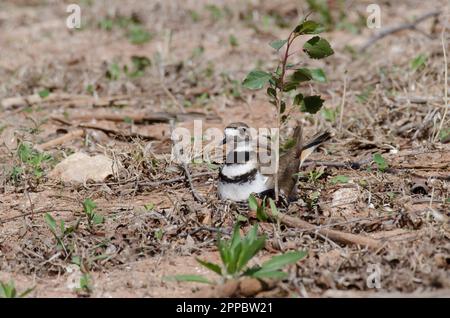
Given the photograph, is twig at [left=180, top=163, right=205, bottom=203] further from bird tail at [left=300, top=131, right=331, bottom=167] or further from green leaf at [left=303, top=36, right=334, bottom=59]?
green leaf at [left=303, top=36, right=334, bottom=59]

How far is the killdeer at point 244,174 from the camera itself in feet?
16.0

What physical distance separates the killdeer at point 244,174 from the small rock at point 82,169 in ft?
3.72

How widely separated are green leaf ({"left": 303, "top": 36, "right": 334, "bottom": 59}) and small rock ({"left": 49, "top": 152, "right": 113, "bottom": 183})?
1.86 m

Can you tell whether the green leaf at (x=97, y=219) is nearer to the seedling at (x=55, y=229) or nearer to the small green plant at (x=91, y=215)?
the small green plant at (x=91, y=215)

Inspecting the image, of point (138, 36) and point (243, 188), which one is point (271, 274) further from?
point (138, 36)

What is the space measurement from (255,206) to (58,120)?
327 cm

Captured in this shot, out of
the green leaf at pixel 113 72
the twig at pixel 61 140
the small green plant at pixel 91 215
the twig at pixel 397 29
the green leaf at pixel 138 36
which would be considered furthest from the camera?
the green leaf at pixel 138 36

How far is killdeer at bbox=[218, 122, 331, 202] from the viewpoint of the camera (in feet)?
16.0

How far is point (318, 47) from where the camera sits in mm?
4605

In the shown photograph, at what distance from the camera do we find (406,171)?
5.44 metres

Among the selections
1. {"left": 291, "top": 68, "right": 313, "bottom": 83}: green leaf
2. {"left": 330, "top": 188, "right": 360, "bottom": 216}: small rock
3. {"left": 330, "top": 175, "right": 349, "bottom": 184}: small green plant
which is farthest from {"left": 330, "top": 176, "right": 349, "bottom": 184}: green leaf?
{"left": 291, "top": 68, "right": 313, "bottom": 83}: green leaf

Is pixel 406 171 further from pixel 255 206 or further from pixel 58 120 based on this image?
pixel 58 120

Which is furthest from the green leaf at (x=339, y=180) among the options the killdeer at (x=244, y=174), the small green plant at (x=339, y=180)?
the killdeer at (x=244, y=174)
